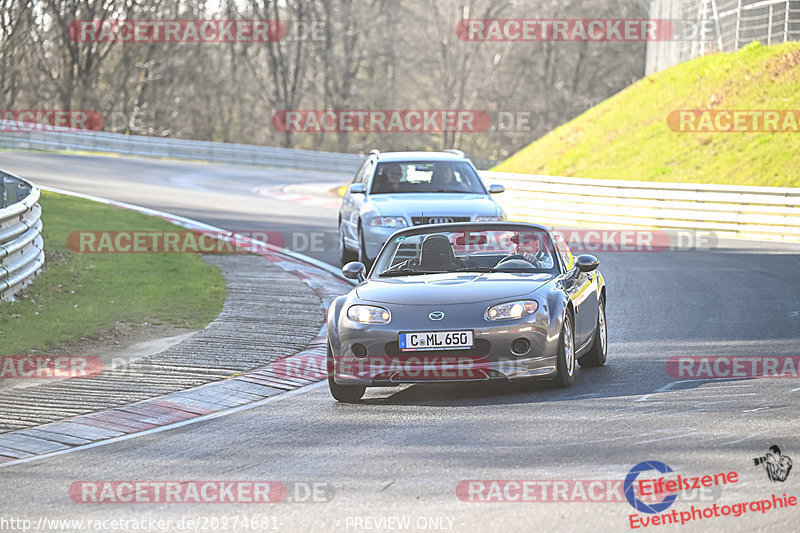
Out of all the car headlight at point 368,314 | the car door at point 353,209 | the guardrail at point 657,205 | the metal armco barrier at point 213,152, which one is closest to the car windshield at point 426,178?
the car door at point 353,209

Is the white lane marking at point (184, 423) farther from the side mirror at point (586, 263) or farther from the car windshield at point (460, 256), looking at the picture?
the side mirror at point (586, 263)

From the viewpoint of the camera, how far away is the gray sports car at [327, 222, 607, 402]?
8.16m

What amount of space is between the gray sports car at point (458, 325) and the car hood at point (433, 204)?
19.0 ft

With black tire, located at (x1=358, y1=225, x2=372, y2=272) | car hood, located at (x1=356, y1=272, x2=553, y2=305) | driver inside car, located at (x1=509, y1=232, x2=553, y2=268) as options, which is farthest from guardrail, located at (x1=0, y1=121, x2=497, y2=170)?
car hood, located at (x1=356, y1=272, x2=553, y2=305)

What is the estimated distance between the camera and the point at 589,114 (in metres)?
37.2

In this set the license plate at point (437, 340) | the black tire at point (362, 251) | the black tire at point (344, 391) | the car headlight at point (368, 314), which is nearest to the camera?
the license plate at point (437, 340)

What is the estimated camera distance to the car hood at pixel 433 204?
15.1 m

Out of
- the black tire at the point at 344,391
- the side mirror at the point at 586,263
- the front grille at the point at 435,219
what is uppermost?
the side mirror at the point at 586,263

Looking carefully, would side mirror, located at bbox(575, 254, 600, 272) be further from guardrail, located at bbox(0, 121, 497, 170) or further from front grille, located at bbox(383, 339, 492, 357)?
guardrail, located at bbox(0, 121, 497, 170)

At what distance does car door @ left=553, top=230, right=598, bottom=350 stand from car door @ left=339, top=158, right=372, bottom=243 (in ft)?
21.9

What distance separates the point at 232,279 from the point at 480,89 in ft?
160

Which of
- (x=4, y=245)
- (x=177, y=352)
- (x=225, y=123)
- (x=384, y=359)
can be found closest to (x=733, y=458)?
(x=384, y=359)

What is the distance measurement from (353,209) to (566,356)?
8.47 m

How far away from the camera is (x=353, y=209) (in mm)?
16719
